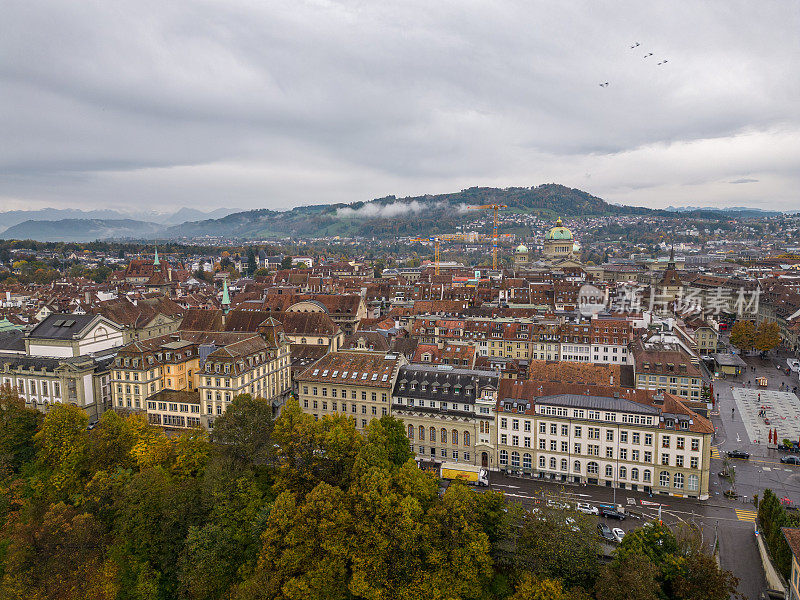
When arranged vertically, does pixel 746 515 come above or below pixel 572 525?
below

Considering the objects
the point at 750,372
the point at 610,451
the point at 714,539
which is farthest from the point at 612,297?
the point at 714,539

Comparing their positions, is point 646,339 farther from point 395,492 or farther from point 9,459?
point 9,459

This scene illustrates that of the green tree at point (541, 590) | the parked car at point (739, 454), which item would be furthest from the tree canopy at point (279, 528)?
the parked car at point (739, 454)

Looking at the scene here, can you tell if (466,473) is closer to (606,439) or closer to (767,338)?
(606,439)

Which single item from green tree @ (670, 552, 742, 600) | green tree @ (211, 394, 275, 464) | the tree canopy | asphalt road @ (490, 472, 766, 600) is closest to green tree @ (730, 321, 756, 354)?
asphalt road @ (490, 472, 766, 600)

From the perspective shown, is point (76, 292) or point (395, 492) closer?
point (395, 492)

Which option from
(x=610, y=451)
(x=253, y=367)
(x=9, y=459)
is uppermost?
(x=253, y=367)

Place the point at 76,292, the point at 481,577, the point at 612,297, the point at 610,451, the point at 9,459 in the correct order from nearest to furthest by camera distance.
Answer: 1. the point at 481,577
2. the point at 610,451
3. the point at 9,459
4. the point at 612,297
5. the point at 76,292

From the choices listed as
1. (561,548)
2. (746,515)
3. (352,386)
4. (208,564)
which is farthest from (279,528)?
(746,515)
